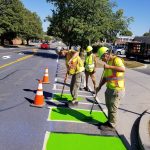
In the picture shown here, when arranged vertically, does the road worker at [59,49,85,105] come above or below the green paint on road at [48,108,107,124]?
above

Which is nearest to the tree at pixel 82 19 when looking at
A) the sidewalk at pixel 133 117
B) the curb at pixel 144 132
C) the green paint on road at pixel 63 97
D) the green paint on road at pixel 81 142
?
the sidewalk at pixel 133 117

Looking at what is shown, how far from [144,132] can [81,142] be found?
149 cm

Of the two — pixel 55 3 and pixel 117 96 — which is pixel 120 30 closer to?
pixel 55 3

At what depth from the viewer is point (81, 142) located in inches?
278

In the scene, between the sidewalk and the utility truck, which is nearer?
the sidewalk

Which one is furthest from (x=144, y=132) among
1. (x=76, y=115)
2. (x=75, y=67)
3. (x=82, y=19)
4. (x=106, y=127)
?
(x=82, y=19)

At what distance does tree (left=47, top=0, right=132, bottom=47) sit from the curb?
28673 mm

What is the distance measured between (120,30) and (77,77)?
37.0m

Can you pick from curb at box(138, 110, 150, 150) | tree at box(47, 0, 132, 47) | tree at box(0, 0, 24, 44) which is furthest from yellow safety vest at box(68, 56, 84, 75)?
tree at box(0, 0, 24, 44)

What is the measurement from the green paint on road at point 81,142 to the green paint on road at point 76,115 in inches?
51.8

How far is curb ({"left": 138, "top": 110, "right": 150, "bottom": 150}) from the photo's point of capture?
677 cm

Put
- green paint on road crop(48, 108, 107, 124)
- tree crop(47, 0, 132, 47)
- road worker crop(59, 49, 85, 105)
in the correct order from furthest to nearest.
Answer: tree crop(47, 0, 132, 47)
road worker crop(59, 49, 85, 105)
green paint on road crop(48, 108, 107, 124)

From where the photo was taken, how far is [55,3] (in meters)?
41.3

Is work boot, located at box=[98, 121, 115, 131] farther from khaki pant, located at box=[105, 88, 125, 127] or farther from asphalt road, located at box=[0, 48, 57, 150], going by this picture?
asphalt road, located at box=[0, 48, 57, 150]
